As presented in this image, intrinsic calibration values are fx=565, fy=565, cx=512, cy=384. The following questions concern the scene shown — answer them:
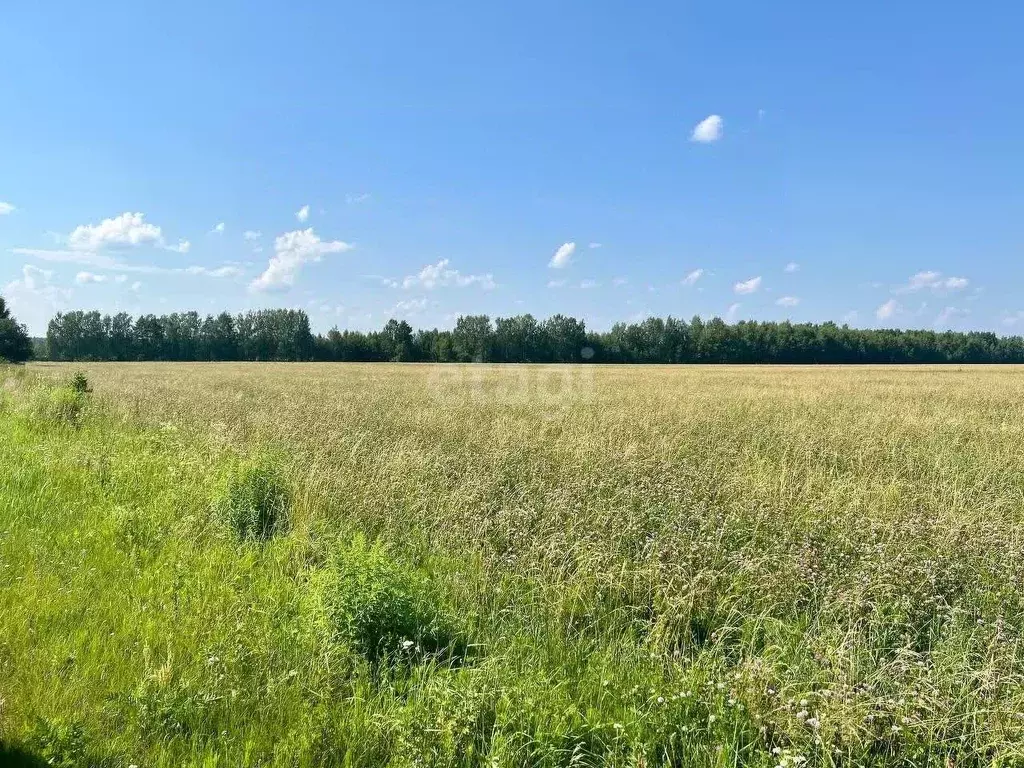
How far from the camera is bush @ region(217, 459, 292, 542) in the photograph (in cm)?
628

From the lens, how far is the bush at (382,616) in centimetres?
382

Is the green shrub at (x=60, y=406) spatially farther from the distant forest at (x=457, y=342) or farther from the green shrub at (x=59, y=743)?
the distant forest at (x=457, y=342)

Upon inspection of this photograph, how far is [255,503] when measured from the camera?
654cm

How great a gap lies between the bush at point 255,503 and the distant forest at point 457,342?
100 meters

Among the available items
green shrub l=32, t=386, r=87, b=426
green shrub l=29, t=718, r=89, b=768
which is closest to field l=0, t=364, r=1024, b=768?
green shrub l=29, t=718, r=89, b=768

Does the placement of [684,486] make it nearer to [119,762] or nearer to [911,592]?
[911,592]

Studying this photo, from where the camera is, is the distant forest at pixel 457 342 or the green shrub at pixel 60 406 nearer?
the green shrub at pixel 60 406

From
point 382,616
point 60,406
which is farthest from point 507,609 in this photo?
point 60,406

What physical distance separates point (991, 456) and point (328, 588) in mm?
10426

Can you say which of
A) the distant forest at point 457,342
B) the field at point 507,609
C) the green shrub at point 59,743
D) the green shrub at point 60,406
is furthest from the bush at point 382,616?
the distant forest at point 457,342

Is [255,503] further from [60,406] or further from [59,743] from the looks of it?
[60,406]

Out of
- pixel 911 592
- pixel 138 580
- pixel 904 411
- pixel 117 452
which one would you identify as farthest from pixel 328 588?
pixel 904 411

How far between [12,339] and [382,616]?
85282mm

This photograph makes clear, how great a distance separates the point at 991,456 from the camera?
9.19m
